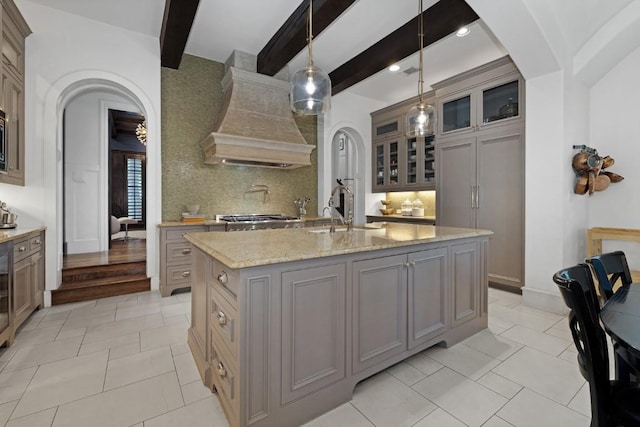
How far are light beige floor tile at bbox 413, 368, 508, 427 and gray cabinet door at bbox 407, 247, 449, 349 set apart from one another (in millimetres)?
260

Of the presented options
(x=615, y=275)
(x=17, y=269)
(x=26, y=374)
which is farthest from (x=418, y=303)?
(x=17, y=269)

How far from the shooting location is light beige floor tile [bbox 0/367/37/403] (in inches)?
68.9

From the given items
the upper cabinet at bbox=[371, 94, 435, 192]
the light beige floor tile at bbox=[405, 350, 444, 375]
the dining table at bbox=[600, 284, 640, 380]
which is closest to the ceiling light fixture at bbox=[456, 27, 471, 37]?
the upper cabinet at bbox=[371, 94, 435, 192]

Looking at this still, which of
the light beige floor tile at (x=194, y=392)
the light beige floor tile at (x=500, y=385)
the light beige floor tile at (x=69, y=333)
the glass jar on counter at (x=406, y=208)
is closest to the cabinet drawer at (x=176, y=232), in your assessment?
the light beige floor tile at (x=69, y=333)

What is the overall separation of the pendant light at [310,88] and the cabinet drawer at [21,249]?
8.38 feet

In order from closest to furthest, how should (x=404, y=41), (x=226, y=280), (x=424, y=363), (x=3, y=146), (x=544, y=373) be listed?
(x=226, y=280) → (x=544, y=373) → (x=424, y=363) → (x=3, y=146) → (x=404, y=41)

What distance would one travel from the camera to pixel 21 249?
101 inches

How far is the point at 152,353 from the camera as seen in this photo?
2270 mm

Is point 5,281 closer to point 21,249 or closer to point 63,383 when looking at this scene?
point 21,249

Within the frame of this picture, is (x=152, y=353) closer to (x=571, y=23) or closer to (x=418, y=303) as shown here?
(x=418, y=303)

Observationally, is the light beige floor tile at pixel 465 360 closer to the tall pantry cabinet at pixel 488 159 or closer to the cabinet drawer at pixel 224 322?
the cabinet drawer at pixel 224 322

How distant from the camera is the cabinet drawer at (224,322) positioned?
1.43m

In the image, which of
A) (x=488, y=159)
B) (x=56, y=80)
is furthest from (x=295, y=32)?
(x=488, y=159)

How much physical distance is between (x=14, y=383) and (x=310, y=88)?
2.73m
